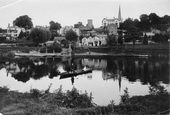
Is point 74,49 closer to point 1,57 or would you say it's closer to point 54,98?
point 1,57

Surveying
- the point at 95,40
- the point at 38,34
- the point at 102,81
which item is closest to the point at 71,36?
the point at 95,40

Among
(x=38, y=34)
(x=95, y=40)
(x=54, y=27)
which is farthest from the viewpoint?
(x=95, y=40)

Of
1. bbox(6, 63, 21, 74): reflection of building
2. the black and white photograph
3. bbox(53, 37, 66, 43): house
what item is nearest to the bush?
the black and white photograph

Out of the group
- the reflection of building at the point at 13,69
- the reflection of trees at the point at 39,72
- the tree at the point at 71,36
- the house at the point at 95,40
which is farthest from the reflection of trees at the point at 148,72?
the tree at the point at 71,36

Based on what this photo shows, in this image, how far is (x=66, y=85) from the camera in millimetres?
4691

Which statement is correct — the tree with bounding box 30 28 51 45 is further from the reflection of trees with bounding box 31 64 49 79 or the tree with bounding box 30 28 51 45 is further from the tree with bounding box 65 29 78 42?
the tree with bounding box 65 29 78 42

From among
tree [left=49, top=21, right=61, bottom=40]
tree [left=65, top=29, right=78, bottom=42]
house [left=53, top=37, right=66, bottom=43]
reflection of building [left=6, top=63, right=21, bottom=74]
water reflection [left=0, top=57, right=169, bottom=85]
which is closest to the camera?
water reflection [left=0, top=57, right=169, bottom=85]

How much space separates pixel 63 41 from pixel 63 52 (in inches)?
59.5

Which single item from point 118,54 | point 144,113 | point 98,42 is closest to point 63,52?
point 98,42

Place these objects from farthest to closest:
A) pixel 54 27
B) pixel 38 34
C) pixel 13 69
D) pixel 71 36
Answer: pixel 71 36 < pixel 54 27 < pixel 38 34 < pixel 13 69

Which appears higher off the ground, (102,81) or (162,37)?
(162,37)

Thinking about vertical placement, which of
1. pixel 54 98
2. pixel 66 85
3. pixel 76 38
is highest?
pixel 76 38

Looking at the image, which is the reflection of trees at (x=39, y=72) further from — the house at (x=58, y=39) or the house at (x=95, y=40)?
the house at (x=95, y=40)

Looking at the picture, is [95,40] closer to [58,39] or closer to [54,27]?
[58,39]
